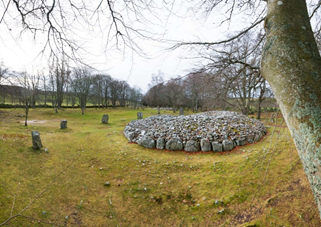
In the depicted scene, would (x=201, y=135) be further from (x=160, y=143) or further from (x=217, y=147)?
(x=160, y=143)

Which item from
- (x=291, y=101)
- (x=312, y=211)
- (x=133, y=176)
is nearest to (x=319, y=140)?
(x=291, y=101)

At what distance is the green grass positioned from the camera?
3646 mm

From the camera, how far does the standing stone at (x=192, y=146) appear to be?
8250 mm

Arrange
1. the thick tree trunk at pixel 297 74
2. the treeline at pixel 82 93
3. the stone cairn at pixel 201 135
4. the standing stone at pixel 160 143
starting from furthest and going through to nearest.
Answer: the treeline at pixel 82 93 < the standing stone at pixel 160 143 < the stone cairn at pixel 201 135 < the thick tree trunk at pixel 297 74

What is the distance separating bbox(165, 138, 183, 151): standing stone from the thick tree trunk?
735cm

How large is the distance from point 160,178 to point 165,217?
5.59 ft

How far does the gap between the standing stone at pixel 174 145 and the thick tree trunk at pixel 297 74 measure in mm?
7348

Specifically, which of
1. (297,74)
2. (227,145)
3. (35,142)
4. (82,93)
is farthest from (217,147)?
(82,93)

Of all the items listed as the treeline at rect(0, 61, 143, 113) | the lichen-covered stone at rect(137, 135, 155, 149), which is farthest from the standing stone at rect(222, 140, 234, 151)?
the treeline at rect(0, 61, 143, 113)

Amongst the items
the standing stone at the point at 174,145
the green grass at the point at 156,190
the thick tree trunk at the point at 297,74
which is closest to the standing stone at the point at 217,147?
the green grass at the point at 156,190

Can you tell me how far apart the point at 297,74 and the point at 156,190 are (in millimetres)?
4938

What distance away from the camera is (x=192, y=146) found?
A: 326 inches

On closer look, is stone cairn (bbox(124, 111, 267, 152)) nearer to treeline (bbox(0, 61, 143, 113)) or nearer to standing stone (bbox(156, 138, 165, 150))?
standing stone (bbox(156, 138, 165, 150))

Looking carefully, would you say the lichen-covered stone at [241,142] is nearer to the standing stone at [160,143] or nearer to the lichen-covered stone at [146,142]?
the standing stone at [160,143]
